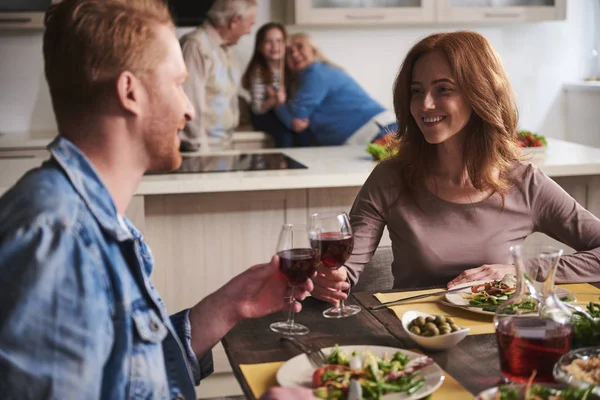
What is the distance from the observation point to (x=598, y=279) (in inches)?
75.9

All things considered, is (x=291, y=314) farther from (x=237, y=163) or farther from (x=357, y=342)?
(x=237, y=163)

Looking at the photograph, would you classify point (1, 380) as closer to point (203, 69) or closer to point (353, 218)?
point (353, 218)

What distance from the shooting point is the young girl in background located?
17.4 ft

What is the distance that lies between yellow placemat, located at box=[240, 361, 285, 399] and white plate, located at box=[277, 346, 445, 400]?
0.02m

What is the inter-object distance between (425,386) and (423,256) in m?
0.95

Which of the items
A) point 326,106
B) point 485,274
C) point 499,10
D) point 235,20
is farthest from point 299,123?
point 485,274

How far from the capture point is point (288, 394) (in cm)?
114

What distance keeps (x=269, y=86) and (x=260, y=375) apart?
423cm

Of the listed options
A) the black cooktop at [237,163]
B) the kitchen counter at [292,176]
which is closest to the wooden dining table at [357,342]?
the kitchen counter at [292,176]

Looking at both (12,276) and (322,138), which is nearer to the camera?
(12,276)

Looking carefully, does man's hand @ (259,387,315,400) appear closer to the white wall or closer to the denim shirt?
the denim shirt

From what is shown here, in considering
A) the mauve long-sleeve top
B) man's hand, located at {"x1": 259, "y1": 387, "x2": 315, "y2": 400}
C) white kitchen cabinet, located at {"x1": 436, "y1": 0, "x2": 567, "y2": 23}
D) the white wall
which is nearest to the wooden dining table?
man's hand, located at {"x1": 259, "y1": 387, "x2": 315, "y2": 400}

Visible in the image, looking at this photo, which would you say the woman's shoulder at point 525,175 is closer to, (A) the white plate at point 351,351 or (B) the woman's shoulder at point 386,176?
(B) the woman's shoulder at point 386,176

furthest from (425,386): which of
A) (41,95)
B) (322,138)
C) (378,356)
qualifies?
(41,95)
